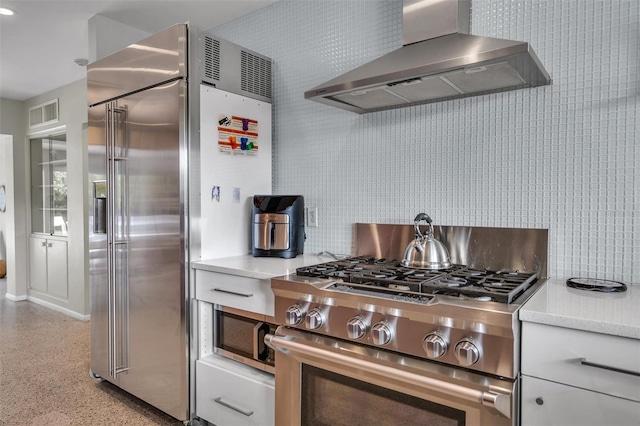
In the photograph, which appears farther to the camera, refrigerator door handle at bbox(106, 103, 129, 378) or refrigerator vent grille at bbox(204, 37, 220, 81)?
refrigerator door handle at bbox(106, 103, 129, 378)

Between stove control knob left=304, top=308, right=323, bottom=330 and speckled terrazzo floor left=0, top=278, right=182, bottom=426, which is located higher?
stove control knob left=304, top=308, right=323, bottom=330

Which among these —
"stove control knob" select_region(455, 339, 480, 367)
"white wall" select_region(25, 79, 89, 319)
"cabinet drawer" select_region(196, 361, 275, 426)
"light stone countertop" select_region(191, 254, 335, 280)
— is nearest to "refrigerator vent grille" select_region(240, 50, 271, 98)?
"light stone countertop" select_region(191, 254, 335, 280)

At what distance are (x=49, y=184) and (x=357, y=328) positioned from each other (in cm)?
520

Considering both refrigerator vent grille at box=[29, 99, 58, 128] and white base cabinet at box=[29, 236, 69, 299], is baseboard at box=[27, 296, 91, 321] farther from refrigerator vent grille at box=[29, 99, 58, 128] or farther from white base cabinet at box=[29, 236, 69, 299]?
refrigerator vent grille at box=[29, 99, 58, 128]

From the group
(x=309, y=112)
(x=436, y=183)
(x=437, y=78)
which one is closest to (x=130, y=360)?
(x=309, y=112)

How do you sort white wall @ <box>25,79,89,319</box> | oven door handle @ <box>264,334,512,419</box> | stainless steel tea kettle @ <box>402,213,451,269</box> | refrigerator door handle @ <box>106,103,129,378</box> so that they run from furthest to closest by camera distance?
white wall @ <box>25,79,89,319</box> → refrigerator door handle @ <box>106,103,129,378</box> → stainless steel tea kettle @ <box>402,213,451,269</box> → oven door handle @ <box>264,334,512,419</box>

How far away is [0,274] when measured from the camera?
22.6 feet

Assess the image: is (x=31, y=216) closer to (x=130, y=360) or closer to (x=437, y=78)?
(x=130, y=360)

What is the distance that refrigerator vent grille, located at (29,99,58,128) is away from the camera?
16.0 ft

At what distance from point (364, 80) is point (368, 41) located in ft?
2.32

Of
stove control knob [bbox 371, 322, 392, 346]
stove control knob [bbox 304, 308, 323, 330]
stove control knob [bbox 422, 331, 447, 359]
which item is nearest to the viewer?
stove control knob [bbox 422, 331, 447, 359]

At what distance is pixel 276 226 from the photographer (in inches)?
92.7

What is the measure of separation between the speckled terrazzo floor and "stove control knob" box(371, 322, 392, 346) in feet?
4.70

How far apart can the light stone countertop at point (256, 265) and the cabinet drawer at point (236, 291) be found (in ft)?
0.11
